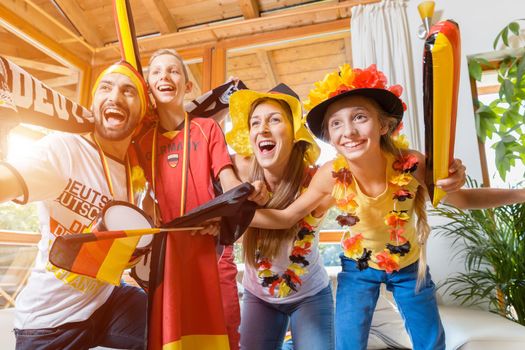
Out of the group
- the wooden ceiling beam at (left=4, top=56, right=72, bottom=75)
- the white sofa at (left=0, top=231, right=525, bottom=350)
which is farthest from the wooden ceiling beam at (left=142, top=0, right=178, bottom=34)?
the white sofa at (left=0, top=231, right=525, bottom=350)

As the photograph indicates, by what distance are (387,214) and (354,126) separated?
31cm

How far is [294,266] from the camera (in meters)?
1.15

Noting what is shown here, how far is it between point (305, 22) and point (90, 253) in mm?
3169

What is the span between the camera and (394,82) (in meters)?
2.78

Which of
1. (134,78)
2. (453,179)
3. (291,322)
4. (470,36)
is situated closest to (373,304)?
(291,322)

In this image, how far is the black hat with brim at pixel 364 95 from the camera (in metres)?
1.08

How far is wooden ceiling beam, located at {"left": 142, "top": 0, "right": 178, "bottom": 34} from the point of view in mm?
3273

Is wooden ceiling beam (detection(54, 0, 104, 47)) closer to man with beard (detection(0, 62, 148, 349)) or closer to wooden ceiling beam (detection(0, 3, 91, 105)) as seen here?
wooden ceiling beam (detection(0, 3, 91, 105))

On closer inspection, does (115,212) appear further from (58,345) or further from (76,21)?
(76,21)

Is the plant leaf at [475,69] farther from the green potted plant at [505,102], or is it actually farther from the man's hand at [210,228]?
the man's hand at [210,228]

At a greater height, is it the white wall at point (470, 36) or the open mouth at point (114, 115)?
the white wall at point (470, 36)

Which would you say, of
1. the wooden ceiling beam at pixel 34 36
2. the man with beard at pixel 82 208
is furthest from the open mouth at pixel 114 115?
the wooden ceiling beam at pixel 34 36

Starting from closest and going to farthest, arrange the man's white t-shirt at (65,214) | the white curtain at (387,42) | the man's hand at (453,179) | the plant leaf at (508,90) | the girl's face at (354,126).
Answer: the man's white t-shirt at (65,214), the man's hand at (453,179), the girl's face at (354,126), the plant leaf at (508,90), the white curtain at (387,42)

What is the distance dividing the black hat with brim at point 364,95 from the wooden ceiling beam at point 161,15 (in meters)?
2.77
